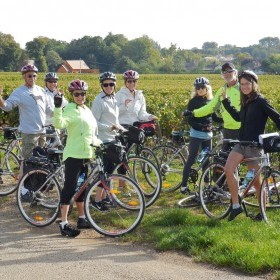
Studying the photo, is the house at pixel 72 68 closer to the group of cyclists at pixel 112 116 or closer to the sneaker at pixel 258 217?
the group of cyclists at pixel 112 116

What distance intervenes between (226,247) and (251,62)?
366ft

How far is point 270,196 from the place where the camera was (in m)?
7.20

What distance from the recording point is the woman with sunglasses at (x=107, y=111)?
7926 mm

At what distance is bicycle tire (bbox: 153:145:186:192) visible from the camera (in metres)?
→ 9.34

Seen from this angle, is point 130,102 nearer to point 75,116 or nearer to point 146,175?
point 146,175

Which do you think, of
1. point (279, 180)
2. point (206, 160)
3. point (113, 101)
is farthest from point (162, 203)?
point (279, 180)

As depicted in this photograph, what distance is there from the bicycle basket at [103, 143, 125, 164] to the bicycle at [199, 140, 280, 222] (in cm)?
119

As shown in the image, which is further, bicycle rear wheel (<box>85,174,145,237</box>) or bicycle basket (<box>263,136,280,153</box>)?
bicycle rear wheel (<box>85,174,145,237</box>)

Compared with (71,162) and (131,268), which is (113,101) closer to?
(71,162)

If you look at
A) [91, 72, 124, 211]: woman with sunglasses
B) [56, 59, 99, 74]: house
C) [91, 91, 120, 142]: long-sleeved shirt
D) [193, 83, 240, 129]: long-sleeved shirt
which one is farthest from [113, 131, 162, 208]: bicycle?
[56, 59, 99, 74]: house

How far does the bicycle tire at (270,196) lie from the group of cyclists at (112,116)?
15 centimetres

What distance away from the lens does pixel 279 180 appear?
6809 millimetres

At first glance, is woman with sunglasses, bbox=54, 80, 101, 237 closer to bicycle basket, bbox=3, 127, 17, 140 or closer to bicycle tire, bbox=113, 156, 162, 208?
A: bicycle tire, bbox=113, 156, 162, 208

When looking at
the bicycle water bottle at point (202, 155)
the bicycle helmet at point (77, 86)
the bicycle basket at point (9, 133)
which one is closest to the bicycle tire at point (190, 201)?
the bicycle water bottle at point (202, 155)
